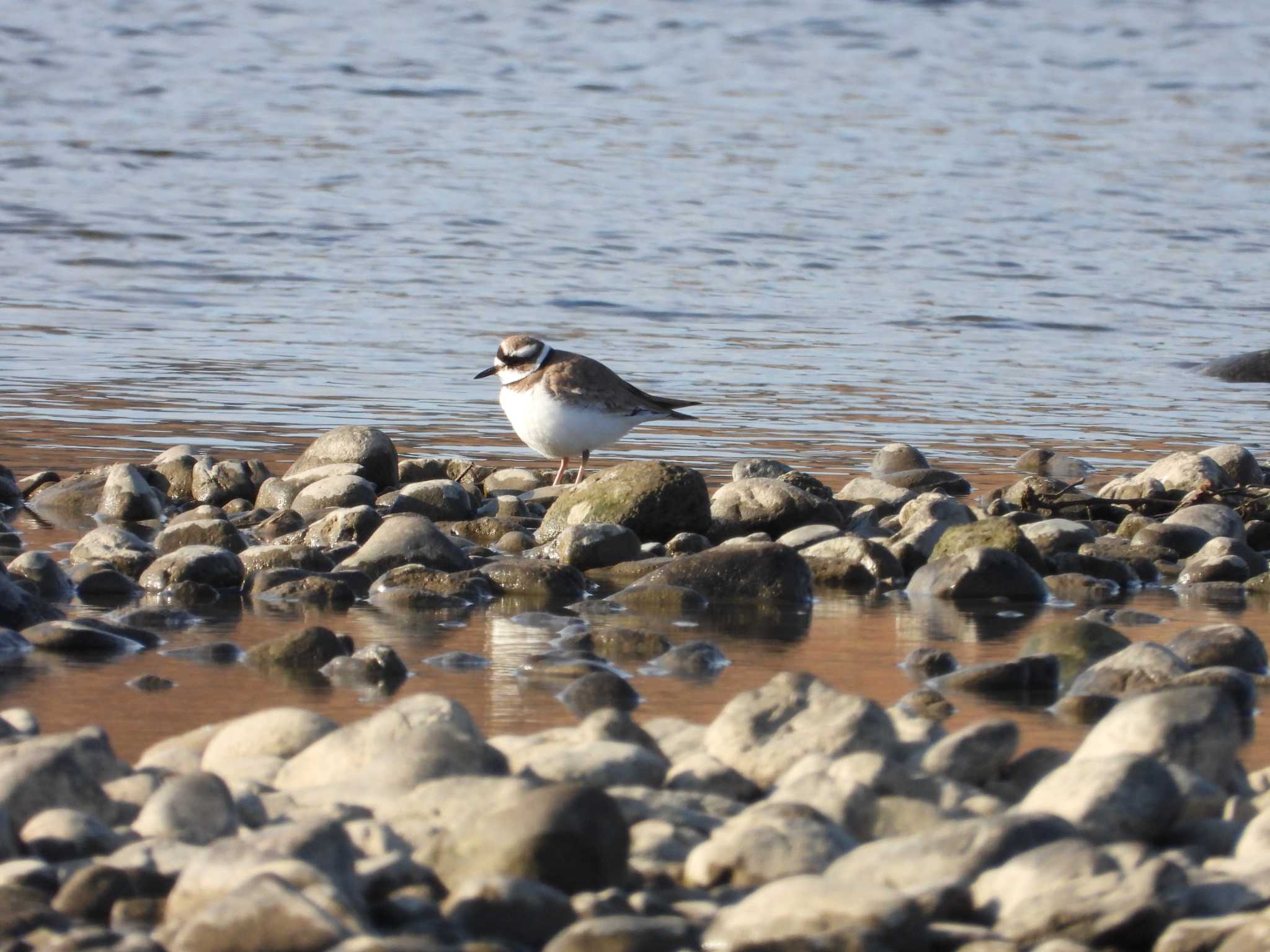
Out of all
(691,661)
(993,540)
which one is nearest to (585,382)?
(993,540)

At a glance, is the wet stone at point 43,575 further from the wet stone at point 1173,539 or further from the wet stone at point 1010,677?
the wet stone at point 1173,539

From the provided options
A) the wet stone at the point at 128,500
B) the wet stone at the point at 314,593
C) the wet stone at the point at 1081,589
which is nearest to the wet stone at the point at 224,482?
the wet stone at the point at 128,500

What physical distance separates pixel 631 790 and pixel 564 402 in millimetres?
4818

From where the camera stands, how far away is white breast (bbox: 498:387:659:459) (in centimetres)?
862

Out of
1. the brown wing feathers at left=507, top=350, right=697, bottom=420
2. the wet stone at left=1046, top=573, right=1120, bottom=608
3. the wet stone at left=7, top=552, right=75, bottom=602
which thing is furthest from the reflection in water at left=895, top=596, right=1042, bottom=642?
the wet stone at left=7, top=552, right=75, bottom=602

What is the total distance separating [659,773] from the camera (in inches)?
159

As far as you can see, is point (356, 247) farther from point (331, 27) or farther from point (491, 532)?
point (331, 27)

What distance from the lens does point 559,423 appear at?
8.66 m

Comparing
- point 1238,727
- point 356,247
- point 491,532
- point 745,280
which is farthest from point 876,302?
point 1238,727

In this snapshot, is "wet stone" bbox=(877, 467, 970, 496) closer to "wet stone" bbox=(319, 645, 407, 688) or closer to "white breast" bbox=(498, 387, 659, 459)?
"white breast" bbox=(498, 387, 659, 459)

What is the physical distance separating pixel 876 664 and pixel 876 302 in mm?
10308

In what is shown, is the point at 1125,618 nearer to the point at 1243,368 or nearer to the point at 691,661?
the point at 691,661

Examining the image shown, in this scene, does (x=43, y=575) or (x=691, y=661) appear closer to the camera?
(x=691, y=661)

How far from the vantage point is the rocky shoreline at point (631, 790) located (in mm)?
3223
